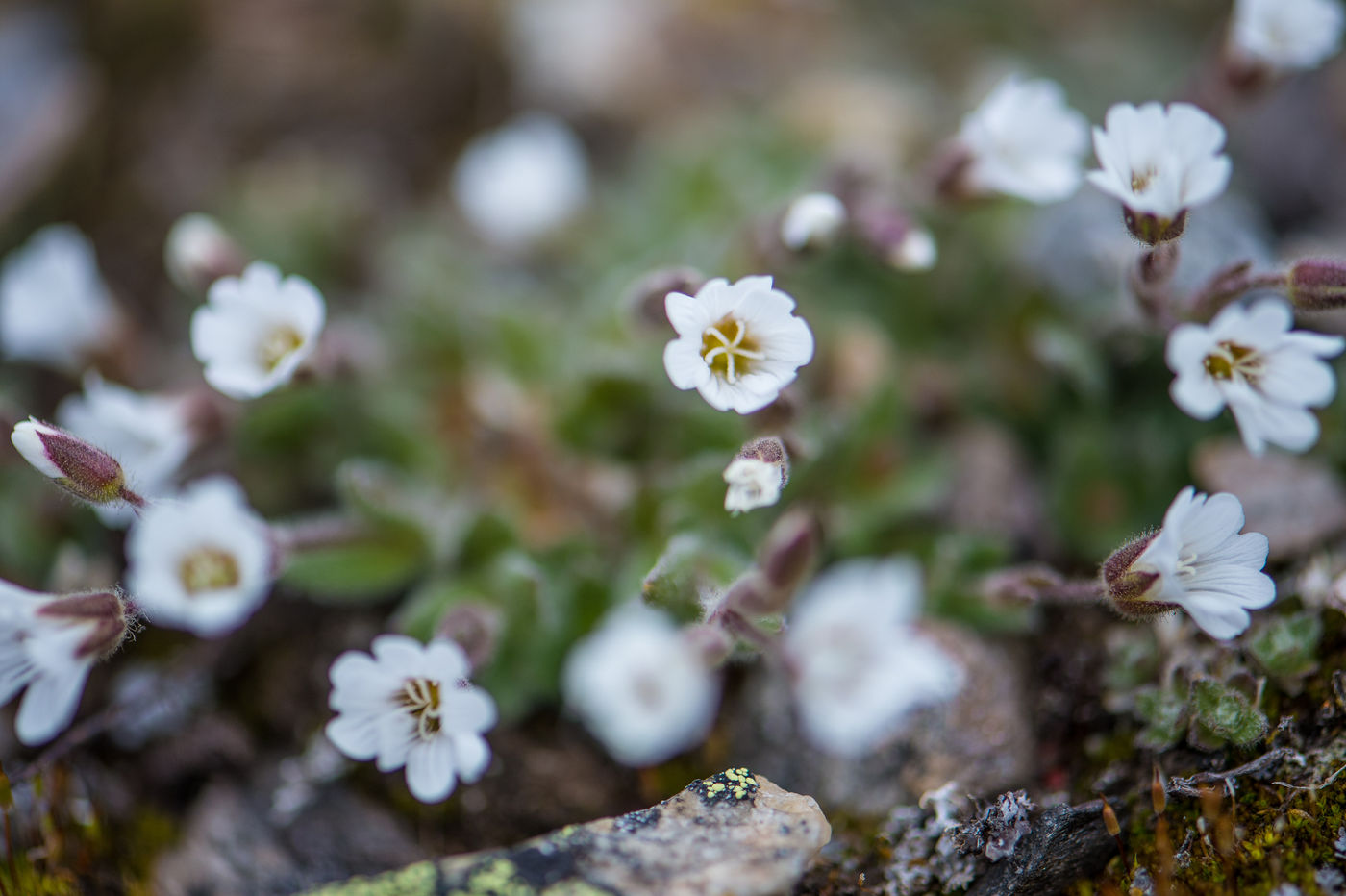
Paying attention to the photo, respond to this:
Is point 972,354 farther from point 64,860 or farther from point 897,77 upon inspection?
point 64,860

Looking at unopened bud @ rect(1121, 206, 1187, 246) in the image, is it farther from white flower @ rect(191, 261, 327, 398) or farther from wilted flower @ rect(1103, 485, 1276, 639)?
white flower @ rect(191, 261, 327, 398)

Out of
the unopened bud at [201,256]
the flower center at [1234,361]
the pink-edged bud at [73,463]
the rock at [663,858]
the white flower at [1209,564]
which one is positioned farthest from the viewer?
the unopened bud at [201,256]

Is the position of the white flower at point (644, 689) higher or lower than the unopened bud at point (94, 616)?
lower

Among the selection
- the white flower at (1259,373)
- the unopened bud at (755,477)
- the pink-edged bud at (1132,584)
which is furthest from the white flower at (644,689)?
the white flower at (1259,373)

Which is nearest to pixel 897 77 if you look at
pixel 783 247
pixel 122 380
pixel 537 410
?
pixel 783 247

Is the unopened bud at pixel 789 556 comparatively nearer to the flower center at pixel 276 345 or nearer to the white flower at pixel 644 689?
the white flower at pixel 644 689

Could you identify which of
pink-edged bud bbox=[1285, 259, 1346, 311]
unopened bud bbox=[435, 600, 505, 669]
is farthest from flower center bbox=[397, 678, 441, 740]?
pink-edged bud bbox=[1285, 259, 1346, 311]
